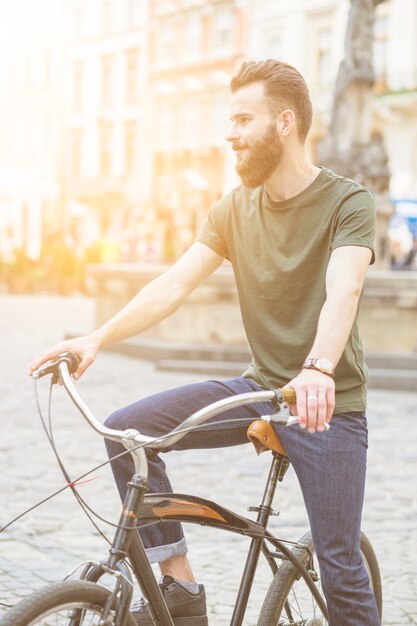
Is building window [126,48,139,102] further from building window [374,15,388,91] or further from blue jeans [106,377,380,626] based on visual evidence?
blue jeans [106,377,380,626]

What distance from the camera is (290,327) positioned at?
10.3 ft

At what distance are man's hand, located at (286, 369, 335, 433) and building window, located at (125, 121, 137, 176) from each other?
52.1m

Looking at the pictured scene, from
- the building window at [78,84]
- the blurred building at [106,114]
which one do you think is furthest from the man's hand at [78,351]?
the building window at [78,84]

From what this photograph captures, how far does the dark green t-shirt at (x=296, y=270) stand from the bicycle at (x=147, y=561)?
0.21 metres

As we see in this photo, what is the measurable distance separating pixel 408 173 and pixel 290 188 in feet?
114

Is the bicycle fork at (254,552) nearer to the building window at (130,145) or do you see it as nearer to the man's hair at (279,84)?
the man's hair at (279,84)

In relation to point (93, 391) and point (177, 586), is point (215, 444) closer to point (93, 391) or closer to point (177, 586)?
point (177, 586)

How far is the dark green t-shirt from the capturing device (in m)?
3.09

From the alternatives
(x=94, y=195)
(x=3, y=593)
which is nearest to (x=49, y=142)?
(x=94, y=195)

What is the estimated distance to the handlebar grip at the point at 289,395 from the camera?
8.70 feet

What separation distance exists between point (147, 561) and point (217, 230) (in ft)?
3.19

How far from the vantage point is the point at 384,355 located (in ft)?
42.6

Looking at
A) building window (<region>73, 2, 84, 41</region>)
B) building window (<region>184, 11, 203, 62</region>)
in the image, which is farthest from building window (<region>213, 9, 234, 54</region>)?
building window (<region>73, 2, 84, 41</region>)

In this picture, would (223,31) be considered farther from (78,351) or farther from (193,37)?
(78,351)
